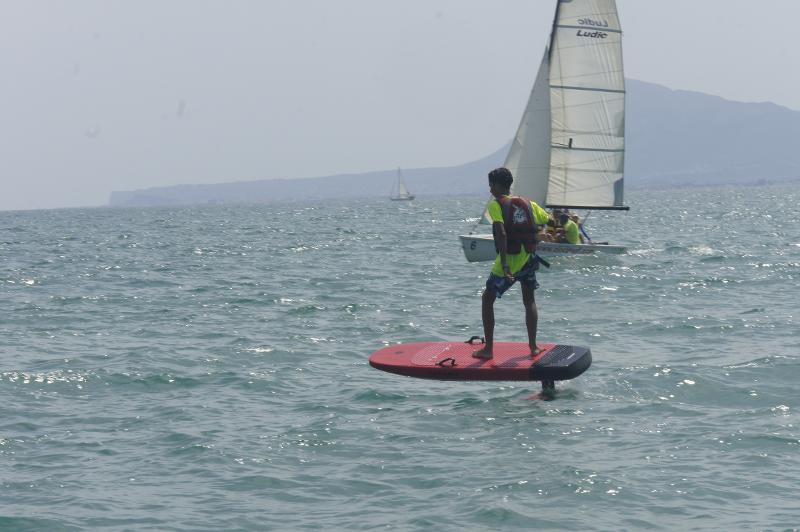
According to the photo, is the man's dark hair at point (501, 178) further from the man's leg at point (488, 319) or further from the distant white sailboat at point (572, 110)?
the distant white sailboat at point (572, 110)

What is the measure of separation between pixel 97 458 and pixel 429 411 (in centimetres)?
353

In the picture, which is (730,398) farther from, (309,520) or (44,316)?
(44,316)

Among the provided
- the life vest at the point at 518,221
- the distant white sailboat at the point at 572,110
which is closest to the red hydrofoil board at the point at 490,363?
the life vest at the point at 518,221

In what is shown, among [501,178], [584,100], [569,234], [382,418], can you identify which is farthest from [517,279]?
[584,100]

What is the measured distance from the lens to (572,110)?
3347cm

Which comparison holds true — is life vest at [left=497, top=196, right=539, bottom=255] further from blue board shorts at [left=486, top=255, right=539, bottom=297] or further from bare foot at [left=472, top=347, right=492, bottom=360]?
bare foot at [left=472, top=347, right=492, bottom=360]

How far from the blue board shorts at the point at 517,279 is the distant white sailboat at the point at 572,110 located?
67.5 ft

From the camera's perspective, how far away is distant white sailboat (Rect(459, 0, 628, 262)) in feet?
109

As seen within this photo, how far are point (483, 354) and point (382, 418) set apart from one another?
1779 mm

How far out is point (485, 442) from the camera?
10.4 m

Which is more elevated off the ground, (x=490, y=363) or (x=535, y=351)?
(x=535, y=351)

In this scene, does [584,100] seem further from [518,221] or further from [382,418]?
[382,418]

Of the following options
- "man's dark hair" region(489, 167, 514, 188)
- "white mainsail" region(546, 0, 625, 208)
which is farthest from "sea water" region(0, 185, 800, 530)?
"white mainsail" region(546, 0, 625, 208)

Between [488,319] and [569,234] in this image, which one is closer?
[488,319]
